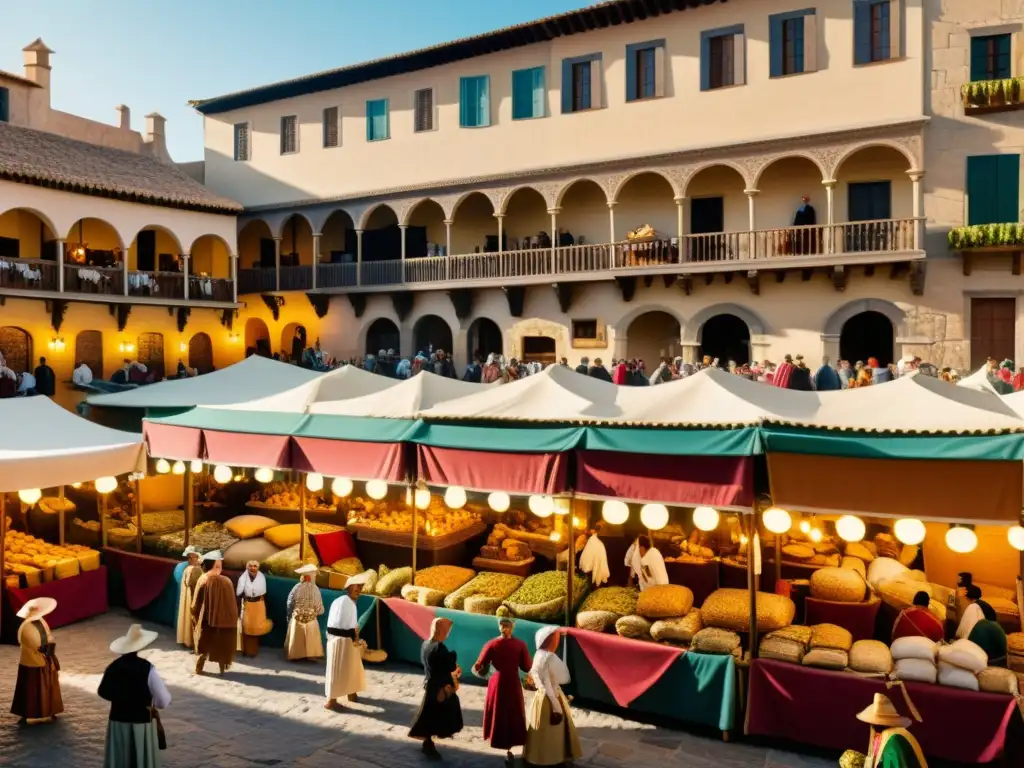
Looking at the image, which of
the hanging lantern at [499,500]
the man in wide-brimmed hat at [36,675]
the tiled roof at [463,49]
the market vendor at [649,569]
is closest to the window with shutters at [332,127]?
the tiled roof at [463,49]

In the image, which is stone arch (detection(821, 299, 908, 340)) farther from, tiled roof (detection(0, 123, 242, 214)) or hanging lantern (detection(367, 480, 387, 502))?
tiled roof (detection(0, 123, 242, 214))

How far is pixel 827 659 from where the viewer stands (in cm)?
777

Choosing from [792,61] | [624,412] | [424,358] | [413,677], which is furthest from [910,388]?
[424,358]

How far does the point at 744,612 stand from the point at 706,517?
117 centimetres

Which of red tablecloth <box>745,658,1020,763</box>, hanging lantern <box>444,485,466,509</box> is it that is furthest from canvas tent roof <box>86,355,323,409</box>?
red tablecloth <box>745,658,1020,763</box>

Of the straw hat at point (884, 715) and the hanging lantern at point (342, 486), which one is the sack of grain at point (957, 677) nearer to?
the straw hat at point (884, 715)

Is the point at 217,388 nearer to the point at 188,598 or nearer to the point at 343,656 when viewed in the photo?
the point at 188,598

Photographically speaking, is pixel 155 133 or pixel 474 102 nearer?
pixel 474 102

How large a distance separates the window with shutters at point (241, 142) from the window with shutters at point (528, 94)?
1174cm

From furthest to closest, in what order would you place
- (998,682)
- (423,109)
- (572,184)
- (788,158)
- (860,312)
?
(423,109) → (572,184) → (788,158) → (860,312) → (998,682)

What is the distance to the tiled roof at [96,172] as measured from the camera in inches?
943

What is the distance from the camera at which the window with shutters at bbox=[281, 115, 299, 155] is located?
30141 mm

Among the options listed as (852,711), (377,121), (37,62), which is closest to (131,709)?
(852,711)

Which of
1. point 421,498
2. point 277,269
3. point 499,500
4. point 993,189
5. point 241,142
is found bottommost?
point 421,498
